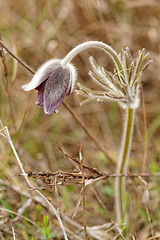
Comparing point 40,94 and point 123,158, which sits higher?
point 40,94

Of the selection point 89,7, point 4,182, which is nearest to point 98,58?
point 89,7

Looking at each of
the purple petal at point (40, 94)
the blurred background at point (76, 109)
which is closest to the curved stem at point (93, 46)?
the purple petal at point (40, 94)

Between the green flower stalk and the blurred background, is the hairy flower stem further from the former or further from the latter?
the blurred background

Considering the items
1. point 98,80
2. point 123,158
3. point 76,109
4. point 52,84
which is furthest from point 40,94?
point 76,109

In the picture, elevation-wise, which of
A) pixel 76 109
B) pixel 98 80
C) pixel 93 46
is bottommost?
pixel 76 109

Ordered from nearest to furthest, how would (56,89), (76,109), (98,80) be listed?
(56,89) → (98,80) → (76,109)

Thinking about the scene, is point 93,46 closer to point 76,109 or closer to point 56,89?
point 56,89

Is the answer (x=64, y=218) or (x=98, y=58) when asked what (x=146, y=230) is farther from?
(x=98, y=58)
